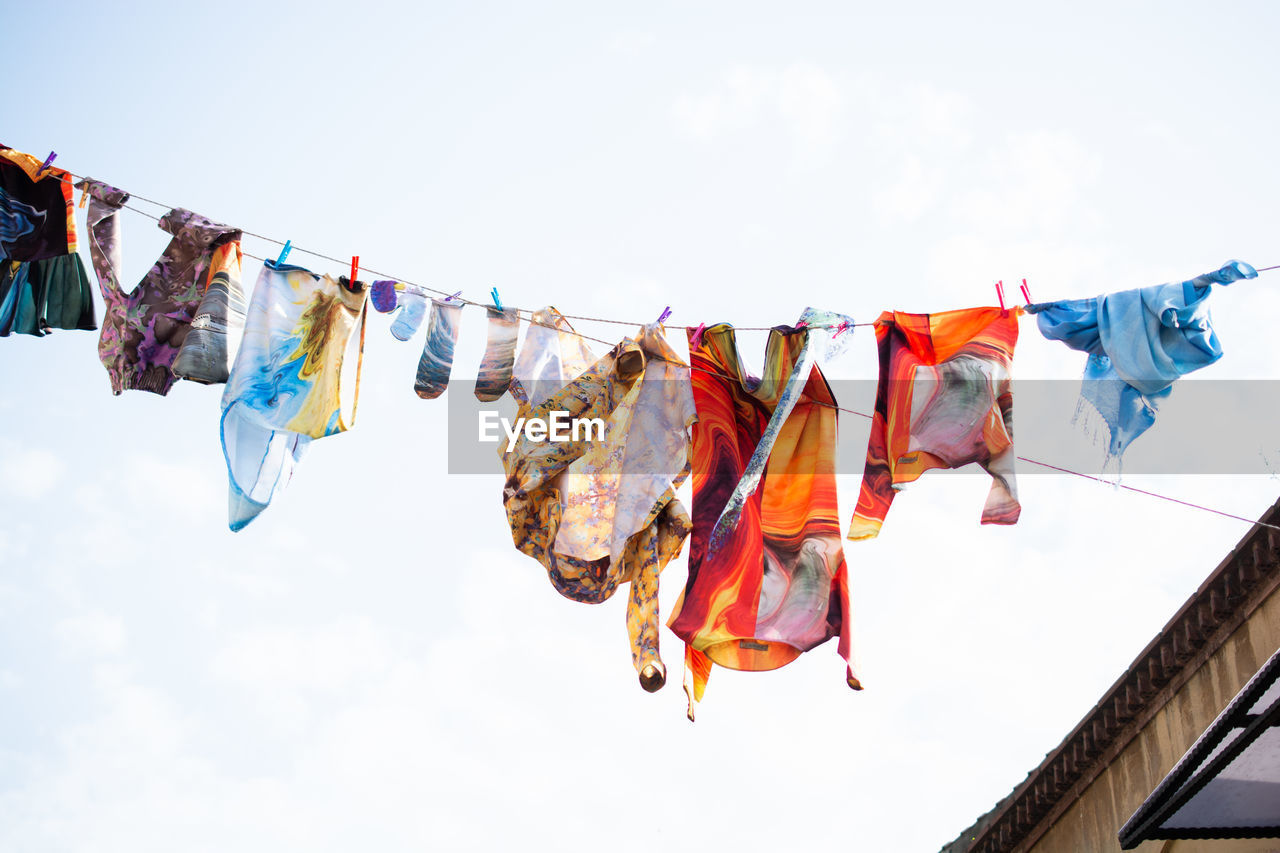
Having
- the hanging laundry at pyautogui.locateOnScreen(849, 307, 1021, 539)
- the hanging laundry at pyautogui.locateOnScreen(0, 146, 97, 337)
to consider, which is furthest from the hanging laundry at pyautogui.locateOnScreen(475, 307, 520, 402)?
the hanging laundry at pyautogui.locateOnScreen(0, 146, 97, 337)

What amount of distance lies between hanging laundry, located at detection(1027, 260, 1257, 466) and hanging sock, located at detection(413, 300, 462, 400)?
2731 mm

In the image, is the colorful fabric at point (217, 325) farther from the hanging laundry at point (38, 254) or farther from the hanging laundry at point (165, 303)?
the hanging laundry at point (38, 254)

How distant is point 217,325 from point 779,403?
2727mm

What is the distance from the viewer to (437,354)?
19.2ft

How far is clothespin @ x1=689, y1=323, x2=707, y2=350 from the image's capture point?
5.89 metres

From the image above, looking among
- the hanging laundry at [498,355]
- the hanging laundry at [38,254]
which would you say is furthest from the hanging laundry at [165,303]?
the hanging laundry at [498,355]

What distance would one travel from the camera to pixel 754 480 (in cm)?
523

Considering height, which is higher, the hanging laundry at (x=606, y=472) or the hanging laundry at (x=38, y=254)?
the hanging laundry at (x=38, y=254)

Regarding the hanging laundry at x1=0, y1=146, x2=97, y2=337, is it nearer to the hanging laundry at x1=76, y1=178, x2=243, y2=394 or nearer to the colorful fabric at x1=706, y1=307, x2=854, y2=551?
the hanging laundry at x1=76, y1=178, x2=243, y2=394

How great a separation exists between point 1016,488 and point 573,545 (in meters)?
1.96

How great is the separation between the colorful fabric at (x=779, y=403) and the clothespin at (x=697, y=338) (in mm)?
256

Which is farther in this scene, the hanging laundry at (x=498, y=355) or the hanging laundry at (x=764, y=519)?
the hanging laundry at (x=498, y=355)

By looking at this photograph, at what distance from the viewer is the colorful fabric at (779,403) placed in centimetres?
524

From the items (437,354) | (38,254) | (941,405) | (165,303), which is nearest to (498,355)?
(437,354)
